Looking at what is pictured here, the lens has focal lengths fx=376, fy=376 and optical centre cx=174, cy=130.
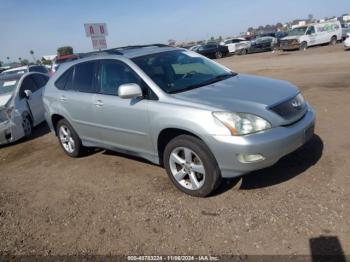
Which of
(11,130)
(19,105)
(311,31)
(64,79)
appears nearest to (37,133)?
(19,105)

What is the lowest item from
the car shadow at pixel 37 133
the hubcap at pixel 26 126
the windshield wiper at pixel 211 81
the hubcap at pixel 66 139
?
the car shadow at pixel 37 133

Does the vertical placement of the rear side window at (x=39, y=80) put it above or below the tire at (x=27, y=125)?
above

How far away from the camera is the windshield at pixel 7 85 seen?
9152mm

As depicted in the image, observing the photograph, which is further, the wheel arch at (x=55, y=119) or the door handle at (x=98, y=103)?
the wheel arch at (x=55, y=119)

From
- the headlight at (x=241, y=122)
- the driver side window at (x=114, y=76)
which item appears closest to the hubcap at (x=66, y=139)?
the driver side window at (x=114, y=76)

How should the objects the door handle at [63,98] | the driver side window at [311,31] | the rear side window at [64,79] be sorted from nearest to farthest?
the door handle at [63,98]
the rear side window at [64,79]
the driver side window at [311,31]

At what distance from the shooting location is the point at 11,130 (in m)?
8.28

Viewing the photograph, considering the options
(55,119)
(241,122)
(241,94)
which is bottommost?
(55,119)

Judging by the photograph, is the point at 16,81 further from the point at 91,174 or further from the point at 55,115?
the point at 91,174

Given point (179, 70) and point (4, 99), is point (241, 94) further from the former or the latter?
point (4, 99)

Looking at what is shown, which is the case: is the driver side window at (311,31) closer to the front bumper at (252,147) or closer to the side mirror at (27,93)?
the side mirror at (27,93)

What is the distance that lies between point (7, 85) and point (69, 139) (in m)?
3.98

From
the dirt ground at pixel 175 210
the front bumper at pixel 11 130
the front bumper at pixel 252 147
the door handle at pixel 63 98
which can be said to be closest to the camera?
the dirt ground at pixel 175 210

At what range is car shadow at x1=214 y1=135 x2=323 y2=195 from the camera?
4559 mm
